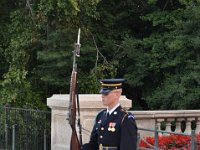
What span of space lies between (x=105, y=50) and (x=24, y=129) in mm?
5882

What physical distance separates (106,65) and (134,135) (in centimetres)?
991

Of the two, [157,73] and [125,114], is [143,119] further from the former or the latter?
[157,73]

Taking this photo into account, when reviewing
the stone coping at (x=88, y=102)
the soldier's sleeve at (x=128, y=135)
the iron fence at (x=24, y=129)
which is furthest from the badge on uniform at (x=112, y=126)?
the iron fence at (x=24, y=129)

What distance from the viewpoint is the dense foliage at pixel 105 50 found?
44.1ft

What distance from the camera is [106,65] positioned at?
14.5 m

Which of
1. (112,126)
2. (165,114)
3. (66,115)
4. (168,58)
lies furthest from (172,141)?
(168,58)

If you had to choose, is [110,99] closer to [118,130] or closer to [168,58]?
[118,130]

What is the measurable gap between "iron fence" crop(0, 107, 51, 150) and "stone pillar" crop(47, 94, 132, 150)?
1.97 feet

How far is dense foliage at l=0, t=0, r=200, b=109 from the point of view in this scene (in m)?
13.4

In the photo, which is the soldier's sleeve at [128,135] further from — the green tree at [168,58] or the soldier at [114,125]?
the green tree at [168,58]

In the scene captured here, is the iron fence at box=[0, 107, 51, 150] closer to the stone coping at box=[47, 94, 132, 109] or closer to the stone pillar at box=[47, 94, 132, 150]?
the stone pillar at box=[47, 94, 132, 150]

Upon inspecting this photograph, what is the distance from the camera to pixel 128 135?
457cm

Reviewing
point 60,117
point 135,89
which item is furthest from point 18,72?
point 60,117

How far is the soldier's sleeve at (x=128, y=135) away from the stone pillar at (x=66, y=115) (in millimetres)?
3284
